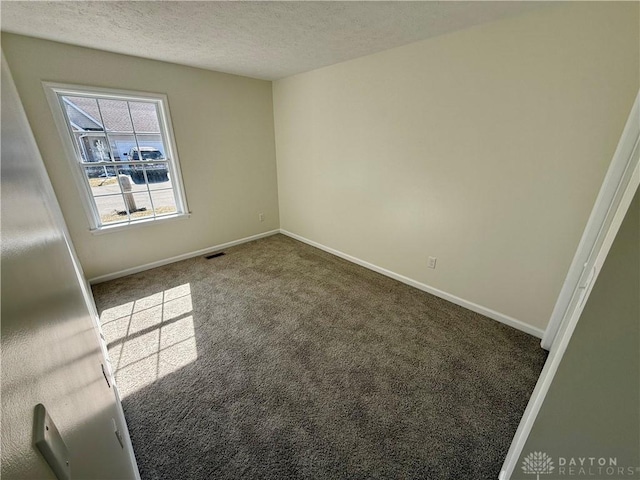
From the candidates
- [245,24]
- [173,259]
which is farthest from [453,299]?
[173,259]

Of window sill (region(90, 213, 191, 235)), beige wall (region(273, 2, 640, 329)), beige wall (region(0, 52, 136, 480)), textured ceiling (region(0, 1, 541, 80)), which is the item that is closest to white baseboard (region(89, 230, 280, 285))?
window sill (region(90, 213, 191, 235))

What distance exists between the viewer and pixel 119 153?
111 inches

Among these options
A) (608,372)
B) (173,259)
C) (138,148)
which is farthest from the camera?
(173,259)

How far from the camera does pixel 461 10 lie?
1.69 meters

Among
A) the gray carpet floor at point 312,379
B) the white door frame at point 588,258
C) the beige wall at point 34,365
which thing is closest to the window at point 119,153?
the gray carpet floor at point 312,379

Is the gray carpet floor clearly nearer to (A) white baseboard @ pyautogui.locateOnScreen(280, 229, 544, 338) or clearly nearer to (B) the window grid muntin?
(A) white baseboard @ pyautogui.locateOnScreen(280, 229, 544, 338)

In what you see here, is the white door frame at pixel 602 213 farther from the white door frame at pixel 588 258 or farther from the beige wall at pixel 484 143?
the beige wall at pixel 484 143

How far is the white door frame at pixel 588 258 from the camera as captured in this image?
786mm

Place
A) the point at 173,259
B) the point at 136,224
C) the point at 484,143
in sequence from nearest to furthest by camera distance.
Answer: the point at 484,143 < the point at 136,224 < the point at 173,259

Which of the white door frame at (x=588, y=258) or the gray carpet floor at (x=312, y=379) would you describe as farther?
the gray carpet floor at (x=312, y=379)

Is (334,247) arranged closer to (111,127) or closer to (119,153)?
(119,153)

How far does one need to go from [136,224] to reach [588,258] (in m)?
4.13

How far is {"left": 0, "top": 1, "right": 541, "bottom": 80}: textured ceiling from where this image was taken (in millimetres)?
1648

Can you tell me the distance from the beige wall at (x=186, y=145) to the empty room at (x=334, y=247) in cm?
2
